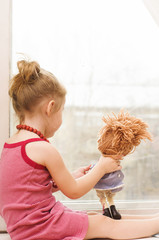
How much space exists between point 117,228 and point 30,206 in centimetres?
31

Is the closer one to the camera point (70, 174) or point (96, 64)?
point (70, 174)

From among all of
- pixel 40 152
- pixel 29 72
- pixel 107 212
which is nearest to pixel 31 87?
pixel 29 72

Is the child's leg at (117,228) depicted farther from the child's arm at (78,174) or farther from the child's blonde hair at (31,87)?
the child's blonde hair at (31,87)

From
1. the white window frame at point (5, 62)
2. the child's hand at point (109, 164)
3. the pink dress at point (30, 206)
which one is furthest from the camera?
the white window frame at point (5, 62)

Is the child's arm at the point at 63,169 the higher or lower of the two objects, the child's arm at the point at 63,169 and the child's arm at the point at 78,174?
the higher

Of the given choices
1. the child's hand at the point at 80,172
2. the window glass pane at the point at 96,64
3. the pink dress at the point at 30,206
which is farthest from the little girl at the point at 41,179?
the window glass pane at the point at 96,64

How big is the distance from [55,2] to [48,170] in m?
0.72

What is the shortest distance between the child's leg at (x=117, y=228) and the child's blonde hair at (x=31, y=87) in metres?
0.42

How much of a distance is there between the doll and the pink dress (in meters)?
0.13

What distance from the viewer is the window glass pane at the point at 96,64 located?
1349 mm

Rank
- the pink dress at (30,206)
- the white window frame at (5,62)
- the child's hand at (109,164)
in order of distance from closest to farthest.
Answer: the pink dress at (30,206), the child's hand at (109,164), the white window frame at (5,62)

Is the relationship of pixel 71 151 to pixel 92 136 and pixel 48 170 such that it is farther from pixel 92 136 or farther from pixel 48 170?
pixel 48 170

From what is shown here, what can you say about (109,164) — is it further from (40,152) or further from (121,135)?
(40,152)

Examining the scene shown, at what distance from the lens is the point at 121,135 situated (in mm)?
1090
